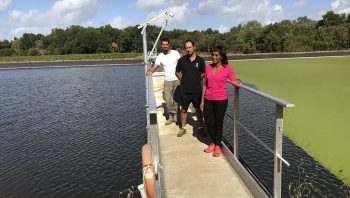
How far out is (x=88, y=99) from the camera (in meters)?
24.6

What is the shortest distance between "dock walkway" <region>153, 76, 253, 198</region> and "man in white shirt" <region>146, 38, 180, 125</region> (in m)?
1.07

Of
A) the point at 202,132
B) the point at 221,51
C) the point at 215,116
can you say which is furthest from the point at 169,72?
the point at 221,51

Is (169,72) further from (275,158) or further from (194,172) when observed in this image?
(275,158)

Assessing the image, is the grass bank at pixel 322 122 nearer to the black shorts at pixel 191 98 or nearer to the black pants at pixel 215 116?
the black pants at pixel 215 116

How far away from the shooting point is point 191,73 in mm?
7316

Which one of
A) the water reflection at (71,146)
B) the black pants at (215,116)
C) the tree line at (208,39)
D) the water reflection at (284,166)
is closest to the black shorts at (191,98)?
the black pants at (215,116)

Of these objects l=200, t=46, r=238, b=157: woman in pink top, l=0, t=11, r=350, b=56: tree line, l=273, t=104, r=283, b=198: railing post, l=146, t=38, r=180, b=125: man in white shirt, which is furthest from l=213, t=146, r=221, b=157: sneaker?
l=0, t=11, r=350, b=56: tree line

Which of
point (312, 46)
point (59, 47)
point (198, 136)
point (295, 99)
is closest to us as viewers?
point (198, 136)

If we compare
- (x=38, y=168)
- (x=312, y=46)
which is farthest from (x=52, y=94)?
(x=312, y=46)

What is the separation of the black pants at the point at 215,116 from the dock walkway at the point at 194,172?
0.39 m

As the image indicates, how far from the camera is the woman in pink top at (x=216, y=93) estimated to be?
20.4 ft

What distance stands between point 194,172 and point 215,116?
112 centimetres

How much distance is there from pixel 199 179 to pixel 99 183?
570 centimetres

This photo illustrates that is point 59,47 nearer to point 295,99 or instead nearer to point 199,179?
point 295,99
